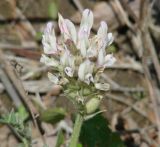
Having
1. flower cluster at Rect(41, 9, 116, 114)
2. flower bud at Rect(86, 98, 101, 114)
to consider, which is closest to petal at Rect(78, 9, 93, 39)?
flower cluster at Rect(41, 9, 116, 114)

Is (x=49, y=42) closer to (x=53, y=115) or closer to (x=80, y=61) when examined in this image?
(x=80, y=61)

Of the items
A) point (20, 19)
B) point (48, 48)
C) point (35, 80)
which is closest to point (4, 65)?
point (35, 80)

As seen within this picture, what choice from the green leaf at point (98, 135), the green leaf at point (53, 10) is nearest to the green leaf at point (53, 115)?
the green leaf at point (98, 135)

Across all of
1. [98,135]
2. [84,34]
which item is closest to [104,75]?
[98,135]

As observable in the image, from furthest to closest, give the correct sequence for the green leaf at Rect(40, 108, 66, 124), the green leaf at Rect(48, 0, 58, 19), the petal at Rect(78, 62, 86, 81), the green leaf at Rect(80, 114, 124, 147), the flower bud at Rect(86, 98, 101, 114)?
the green leaf at Rect(48, 0, 58, 19)
the green leaf at Rect(40, 108, 66, 124)
the green leaf at Rect(80, 114, 124, 147)
the flower bud at Rect(86, 98, 101, 114)
the petal at Rect(78, 62, 86, 81)

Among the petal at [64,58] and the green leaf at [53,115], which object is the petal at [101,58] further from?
the green leaf at [53,115]

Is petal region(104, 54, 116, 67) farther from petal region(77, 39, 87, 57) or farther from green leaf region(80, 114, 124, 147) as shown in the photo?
green leaf region(80, 114, 124, 147)

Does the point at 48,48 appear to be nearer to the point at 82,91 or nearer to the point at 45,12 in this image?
the point at 82,91
